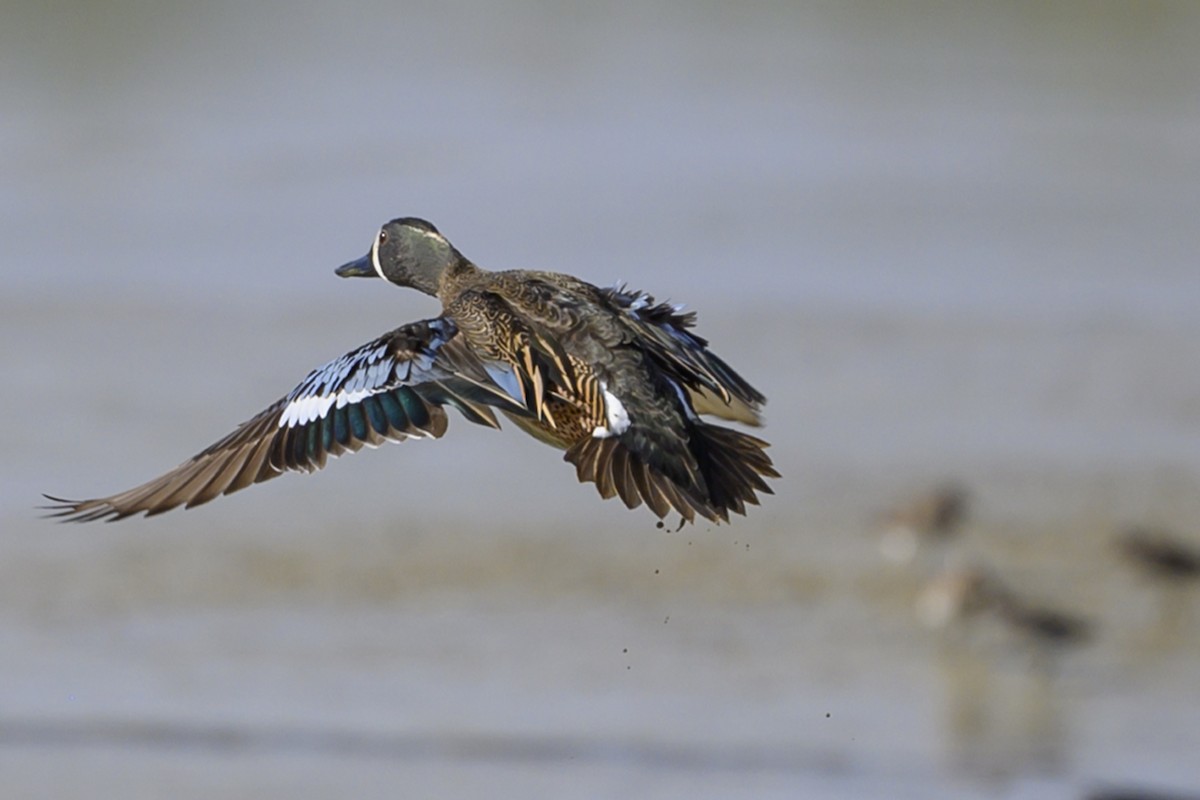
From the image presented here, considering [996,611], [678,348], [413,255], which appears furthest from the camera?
[996,611]

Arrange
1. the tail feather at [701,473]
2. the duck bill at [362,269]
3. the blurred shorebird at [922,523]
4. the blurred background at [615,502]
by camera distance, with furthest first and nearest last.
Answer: the blurred shorebird at [922,523], the blurred background at [615,502], the duck bill at [362,269], the tail feather at [701,473]

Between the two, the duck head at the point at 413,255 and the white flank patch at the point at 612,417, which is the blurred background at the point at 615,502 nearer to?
the duck head at the point at 413,255

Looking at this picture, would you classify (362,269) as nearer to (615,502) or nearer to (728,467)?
(728,467)

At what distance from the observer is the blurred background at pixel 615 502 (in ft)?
32.5

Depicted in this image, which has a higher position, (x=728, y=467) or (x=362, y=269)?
(x=362, y=269)

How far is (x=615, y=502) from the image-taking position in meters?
11.9

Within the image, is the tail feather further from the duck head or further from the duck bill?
the duck bill

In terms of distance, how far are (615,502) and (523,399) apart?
6582 millimetres

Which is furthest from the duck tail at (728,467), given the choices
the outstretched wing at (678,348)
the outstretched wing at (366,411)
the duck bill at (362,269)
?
the duck bill at (362,269)

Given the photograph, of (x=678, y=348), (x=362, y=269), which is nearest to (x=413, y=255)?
(x=362, y=269)

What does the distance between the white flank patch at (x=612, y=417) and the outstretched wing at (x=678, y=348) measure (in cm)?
22

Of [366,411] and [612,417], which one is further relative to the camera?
[366,411]

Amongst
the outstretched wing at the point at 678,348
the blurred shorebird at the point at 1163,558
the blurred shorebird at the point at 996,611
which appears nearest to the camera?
the outstretched wing at the point at 678,348

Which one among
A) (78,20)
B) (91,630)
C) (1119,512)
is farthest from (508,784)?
(78,20)
